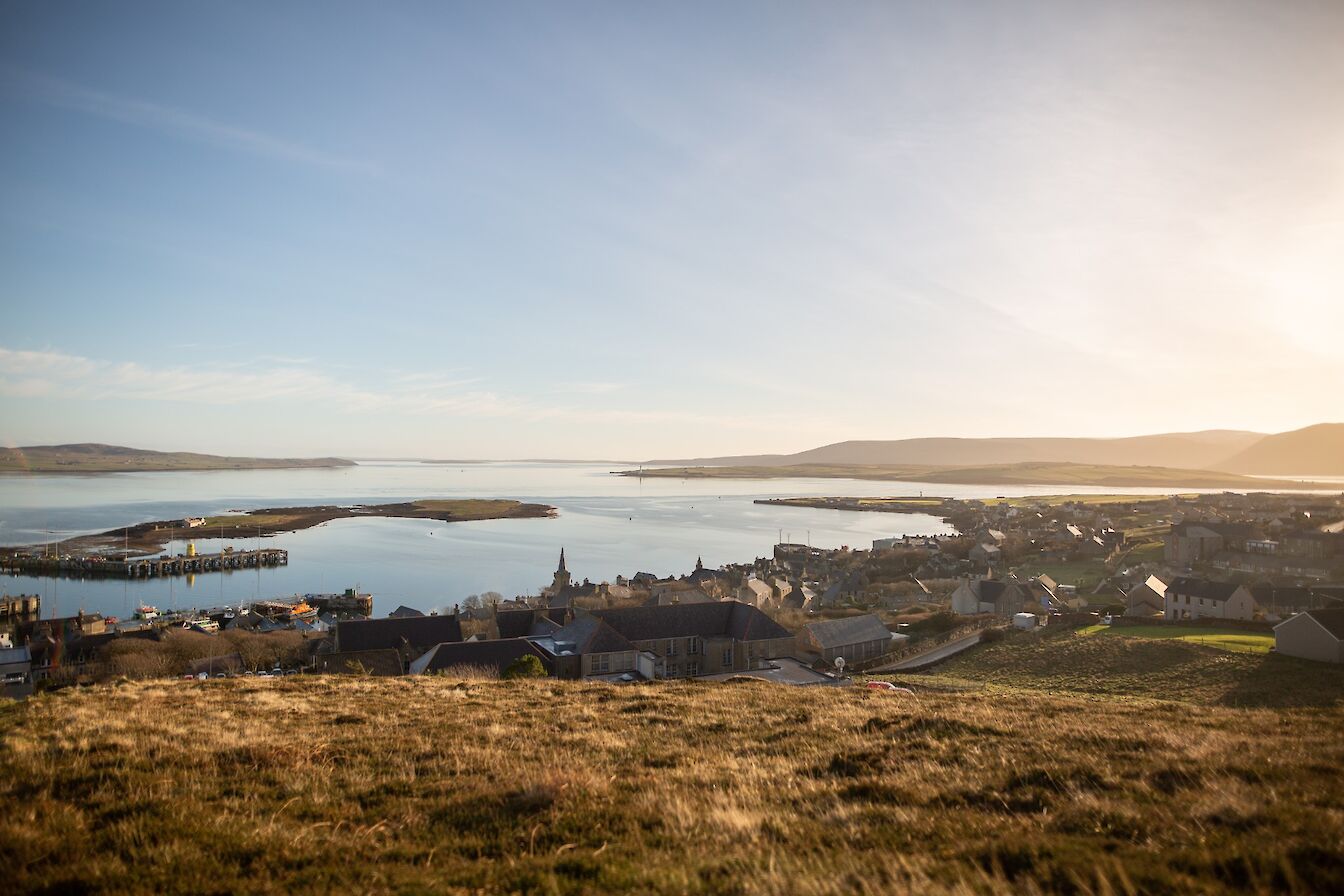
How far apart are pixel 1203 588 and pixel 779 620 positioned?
34560 mm

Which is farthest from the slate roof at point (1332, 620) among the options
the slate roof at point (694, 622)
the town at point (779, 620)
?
the slate roof at point (694, 622)

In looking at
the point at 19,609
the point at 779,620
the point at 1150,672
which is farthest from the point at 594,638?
the point at 19,609

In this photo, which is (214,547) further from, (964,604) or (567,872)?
(567,872)

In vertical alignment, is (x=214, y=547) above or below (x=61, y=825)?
below

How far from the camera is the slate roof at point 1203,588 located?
2156 inches

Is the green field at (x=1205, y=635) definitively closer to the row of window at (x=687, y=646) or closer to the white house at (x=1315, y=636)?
the white house at (x=1315, y=636)

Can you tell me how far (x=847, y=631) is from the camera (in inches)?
1924

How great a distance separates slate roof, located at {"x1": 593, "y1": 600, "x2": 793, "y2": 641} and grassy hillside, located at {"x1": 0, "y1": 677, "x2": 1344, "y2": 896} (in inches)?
1054

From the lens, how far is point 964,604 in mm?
67812

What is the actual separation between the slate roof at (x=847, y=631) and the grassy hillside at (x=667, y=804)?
33398mm

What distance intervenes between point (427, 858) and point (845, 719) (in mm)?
10863

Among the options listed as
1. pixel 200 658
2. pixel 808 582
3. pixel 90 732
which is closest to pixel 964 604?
pixel 808 582

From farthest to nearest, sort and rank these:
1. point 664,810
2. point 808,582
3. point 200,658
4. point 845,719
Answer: point 808,582 → point 200,658 → point 845,719 → point 664,810

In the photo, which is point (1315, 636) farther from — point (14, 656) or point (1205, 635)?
point (14, 656)
